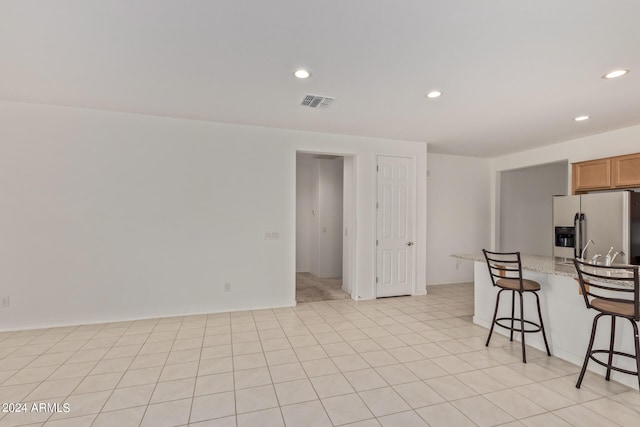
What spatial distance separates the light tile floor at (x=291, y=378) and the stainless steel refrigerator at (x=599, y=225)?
192cm

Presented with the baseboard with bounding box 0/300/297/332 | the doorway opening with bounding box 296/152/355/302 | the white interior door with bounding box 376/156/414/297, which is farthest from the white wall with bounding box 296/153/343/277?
the baseboard with bounding box 0/300/297/332

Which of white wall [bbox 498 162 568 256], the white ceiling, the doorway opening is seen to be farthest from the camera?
white wall [bbox 498 162 568 256]

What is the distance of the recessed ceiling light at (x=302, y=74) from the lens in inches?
106

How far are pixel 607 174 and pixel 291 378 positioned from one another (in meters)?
5.09

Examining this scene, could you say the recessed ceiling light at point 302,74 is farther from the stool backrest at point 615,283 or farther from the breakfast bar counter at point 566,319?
the breakfast bar counter at point 566,319

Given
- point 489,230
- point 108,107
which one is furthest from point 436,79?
point 489,230

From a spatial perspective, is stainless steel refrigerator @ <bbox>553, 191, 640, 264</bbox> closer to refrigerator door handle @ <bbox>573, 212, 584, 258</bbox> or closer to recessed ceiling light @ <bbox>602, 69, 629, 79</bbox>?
refrigerator door handle @ <bbox>573, 212, 584, 258</bbox>

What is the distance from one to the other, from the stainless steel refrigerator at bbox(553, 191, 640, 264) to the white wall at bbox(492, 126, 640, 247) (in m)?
0.84

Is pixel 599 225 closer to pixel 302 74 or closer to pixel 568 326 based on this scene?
pixel 568 326

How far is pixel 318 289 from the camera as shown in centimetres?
573

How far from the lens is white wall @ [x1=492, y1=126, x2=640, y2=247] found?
167 inches

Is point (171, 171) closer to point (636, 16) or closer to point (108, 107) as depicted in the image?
point (108, 107)

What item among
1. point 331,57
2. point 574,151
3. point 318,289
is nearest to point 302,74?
point 331,57

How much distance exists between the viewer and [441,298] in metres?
5.15
